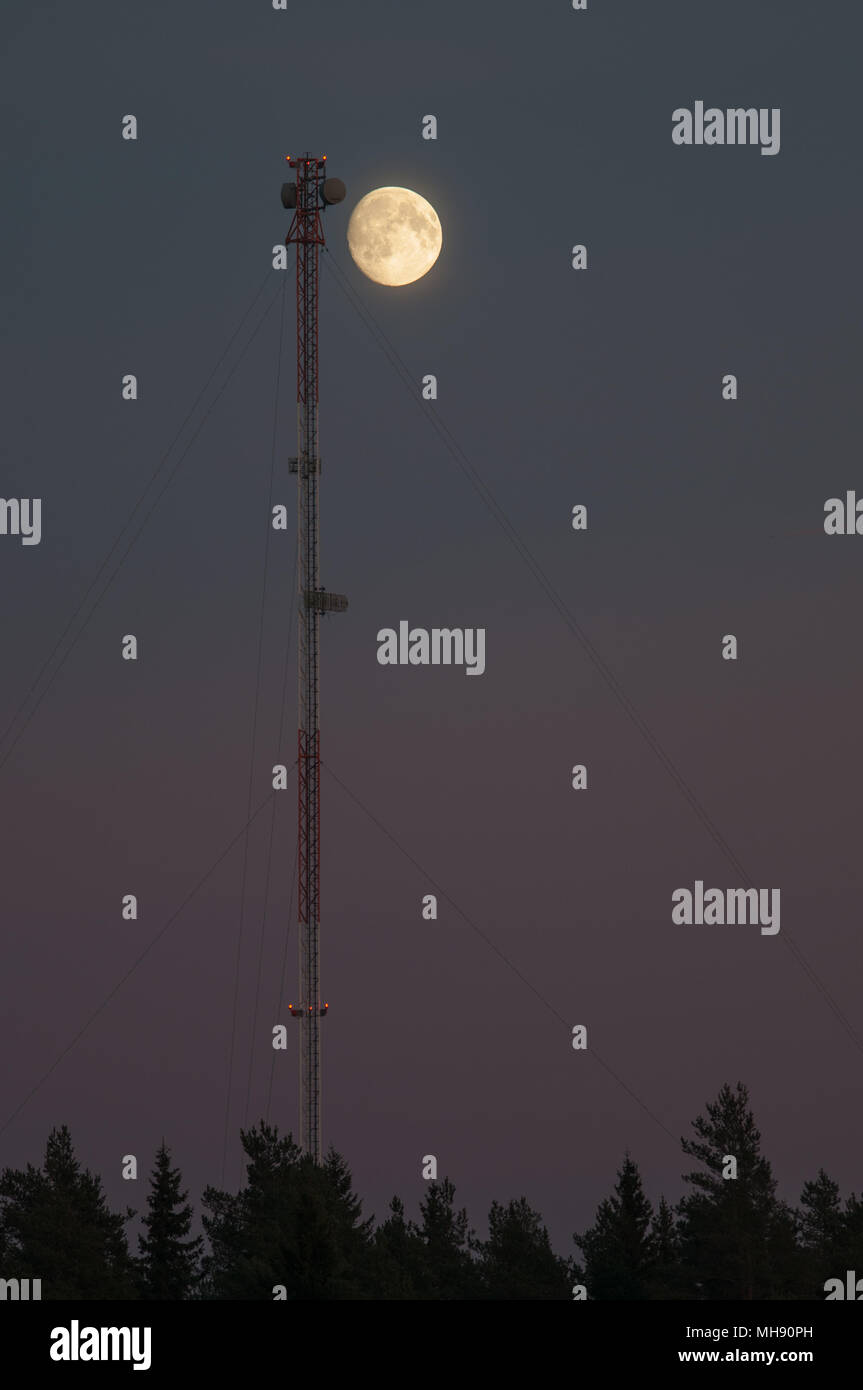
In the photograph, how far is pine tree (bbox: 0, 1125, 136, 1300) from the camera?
85500 millimetres

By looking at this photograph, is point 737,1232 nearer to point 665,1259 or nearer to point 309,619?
point 665,1259

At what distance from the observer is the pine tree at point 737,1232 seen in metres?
87.4

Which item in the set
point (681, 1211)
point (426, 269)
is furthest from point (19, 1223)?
point (426, 269)

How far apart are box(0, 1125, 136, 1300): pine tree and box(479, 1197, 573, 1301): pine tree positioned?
15520mm

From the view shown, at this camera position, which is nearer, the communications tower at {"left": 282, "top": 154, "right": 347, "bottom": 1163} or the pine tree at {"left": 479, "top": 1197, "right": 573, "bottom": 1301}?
the communications tower at {"left": 282, "top": 154, "right": 347, "bottom": 1163}

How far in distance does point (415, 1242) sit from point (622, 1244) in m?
9.00

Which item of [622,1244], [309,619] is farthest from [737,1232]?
[309,619]

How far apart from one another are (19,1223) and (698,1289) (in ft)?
89.6

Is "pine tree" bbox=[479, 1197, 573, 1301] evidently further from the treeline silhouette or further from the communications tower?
the communications tower

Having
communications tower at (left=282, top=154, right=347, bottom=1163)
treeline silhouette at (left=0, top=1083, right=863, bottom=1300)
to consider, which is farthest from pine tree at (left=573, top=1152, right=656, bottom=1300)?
communications tower at (left=282, top=154, right=347, bottom=1163)

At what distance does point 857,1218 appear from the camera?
97.6m

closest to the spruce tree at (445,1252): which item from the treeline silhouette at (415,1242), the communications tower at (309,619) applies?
the treeline silhouette at (415,1242)
